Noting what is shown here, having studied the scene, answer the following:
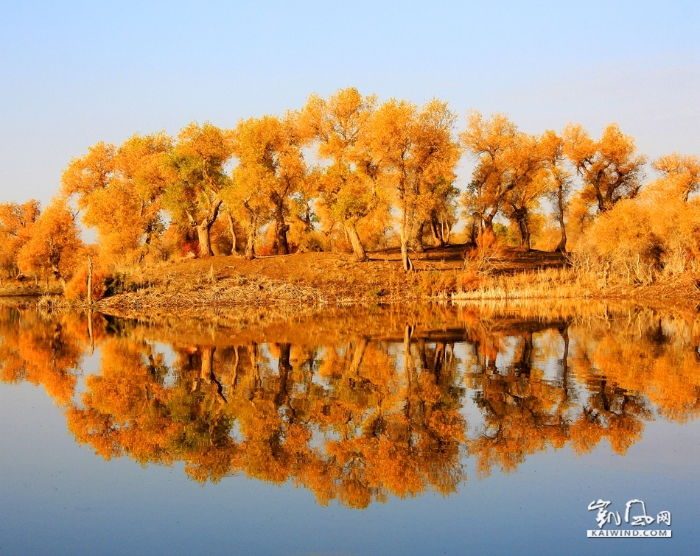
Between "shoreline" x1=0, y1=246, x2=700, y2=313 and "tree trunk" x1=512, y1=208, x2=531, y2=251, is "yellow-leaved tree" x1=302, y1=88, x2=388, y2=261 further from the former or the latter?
"tree trunk" x1=512, y1=208, x2=531, y2=251

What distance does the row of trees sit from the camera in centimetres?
5081

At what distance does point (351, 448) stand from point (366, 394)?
449cm

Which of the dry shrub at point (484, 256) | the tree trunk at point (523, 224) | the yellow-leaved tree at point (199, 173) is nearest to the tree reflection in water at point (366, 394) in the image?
the dry shrub at point (484, 256)

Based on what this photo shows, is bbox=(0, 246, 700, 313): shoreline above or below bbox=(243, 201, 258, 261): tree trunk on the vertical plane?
below

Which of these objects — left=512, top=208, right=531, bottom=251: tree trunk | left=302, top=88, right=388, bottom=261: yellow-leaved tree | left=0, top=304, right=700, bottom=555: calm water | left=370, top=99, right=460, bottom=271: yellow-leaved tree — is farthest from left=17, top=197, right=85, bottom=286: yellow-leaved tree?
left=0, top=304, right=700, bottom=555: calm water

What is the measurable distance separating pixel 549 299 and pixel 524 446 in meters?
34.7

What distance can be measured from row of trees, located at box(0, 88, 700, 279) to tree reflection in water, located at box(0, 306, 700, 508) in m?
21.8

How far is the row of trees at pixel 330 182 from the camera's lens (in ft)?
167

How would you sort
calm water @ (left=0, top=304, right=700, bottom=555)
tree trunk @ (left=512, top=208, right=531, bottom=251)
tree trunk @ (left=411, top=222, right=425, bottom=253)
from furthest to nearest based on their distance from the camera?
tree trunk @ (left=512, top=208, right=531, bottom=251) < tree trunk @ (left=411, top=222, right=425, bottom=253) < calm water @ (left=0, top=304, right=700, bottom=555)

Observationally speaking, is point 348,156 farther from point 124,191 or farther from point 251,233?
point 124,191


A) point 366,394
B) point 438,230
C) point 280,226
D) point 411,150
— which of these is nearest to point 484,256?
point 411,150

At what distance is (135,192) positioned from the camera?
201ft

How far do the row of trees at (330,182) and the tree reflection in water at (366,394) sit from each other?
21.8 metres

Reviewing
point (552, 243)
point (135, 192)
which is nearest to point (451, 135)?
point (135, 192)
